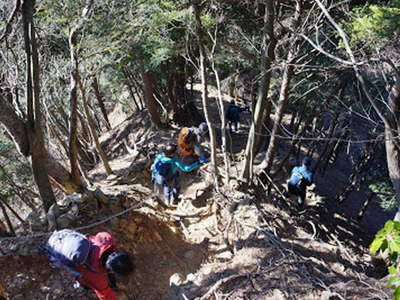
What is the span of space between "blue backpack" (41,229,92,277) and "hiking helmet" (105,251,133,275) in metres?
0.36

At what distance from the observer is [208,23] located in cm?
697

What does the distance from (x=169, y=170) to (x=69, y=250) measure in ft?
11.8

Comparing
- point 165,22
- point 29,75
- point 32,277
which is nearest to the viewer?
point 32,277

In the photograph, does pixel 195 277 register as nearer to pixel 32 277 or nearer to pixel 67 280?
pixel 67 280

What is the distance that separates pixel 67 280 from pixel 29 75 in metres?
3.16

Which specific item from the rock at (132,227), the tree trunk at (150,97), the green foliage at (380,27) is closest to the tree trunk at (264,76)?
the green foliage at (380,27)

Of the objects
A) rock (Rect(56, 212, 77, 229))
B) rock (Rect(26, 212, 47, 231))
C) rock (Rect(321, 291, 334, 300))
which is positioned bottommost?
rock (Rect(26, 212, 47, 231))

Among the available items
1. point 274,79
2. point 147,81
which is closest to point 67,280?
point 274,79

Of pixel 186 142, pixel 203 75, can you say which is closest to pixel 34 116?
pixel 203 75

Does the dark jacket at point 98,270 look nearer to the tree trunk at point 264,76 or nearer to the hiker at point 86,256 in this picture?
the hiker at point 86,256

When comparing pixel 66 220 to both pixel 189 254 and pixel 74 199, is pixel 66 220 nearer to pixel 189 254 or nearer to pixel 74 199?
pixel 74 199

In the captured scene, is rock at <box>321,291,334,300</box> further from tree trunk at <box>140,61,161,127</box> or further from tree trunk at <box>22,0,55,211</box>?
tree trunk at <box>140,61,161,127</box>

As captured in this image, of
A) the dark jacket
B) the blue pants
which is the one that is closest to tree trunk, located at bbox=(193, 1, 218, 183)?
the blue pants

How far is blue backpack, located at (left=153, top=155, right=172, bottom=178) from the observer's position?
22.2 ft
